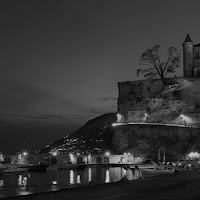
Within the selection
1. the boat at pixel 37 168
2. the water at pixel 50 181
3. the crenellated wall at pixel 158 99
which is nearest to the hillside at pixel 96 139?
the crenellated wall at pixel 158 99

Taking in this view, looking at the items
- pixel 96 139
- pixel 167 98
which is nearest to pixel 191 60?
pixel 167 98

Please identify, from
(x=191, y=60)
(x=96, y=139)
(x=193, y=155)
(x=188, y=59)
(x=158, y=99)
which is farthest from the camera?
(x=96, y=139)

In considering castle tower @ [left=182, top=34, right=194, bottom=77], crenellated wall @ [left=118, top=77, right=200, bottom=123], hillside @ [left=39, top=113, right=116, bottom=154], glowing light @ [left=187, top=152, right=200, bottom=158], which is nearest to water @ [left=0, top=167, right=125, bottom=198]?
hillside @ [left=39, top=113, right=116, bottom=154]

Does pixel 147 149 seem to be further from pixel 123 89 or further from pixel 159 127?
pixel 123 89

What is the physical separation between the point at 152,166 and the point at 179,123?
2596 cm

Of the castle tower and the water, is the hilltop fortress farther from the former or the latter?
the water

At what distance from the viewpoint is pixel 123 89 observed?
286ft

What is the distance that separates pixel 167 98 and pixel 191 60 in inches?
405

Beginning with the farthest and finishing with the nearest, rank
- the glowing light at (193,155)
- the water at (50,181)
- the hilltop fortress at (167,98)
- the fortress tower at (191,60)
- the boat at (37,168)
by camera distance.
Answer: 1. the fortress tower at (191,60)
2. the hilltop fortress at (167,98)
3. the glowing light at (193,155)
4. the boat at (37,168)
5. the water at (50,181)

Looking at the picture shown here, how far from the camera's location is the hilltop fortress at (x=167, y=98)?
258ft

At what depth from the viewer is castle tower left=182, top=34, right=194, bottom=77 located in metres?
83.4

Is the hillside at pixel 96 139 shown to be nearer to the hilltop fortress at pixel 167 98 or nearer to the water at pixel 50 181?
the hilltop fortress at pixel 167 98

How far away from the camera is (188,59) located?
274 feet

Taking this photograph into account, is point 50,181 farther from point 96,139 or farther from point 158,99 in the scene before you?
point 96,139
